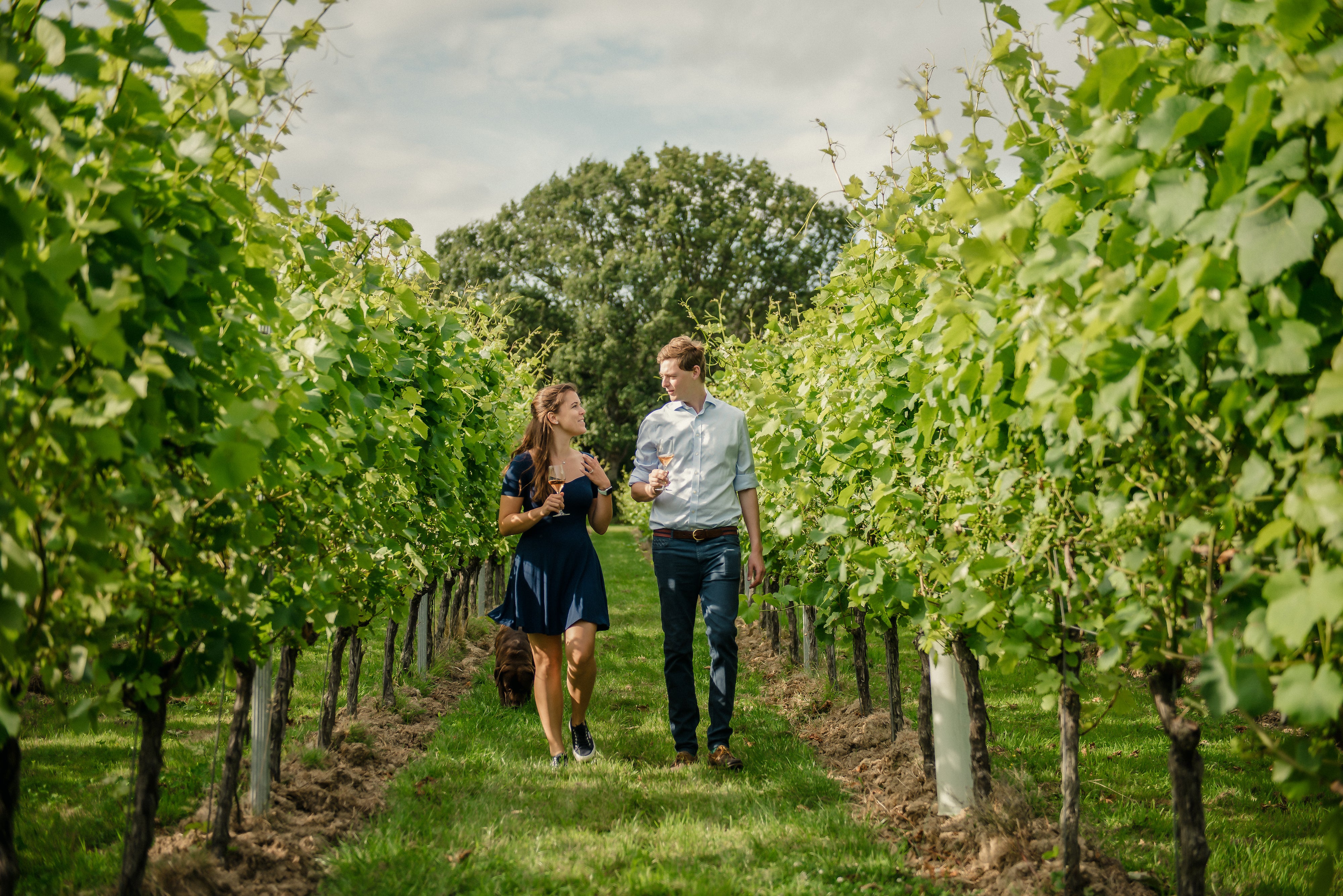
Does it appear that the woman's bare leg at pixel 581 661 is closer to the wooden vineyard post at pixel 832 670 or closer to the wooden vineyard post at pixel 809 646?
the wooden vineyard post at pixel 832 670

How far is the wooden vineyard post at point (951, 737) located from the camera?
332 centimetres

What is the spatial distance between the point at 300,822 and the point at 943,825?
8.19 feet

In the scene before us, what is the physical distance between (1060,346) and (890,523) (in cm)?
170

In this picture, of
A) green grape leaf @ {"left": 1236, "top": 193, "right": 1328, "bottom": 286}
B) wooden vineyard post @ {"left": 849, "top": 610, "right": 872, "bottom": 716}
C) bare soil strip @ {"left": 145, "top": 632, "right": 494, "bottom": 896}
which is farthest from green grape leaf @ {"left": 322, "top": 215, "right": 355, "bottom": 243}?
wooden vineyard post @ {"left": 849, "top": 610, "right": 872, "bottom": 716}

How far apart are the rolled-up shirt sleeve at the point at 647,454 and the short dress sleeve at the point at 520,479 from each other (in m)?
0.53

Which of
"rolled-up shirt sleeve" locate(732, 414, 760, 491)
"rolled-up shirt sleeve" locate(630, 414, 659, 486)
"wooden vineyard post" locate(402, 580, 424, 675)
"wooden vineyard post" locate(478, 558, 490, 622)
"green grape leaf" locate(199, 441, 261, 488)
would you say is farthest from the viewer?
"wooden vineyard post" locate(478, 558, 490, 622)

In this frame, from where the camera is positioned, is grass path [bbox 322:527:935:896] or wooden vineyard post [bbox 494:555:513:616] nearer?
grass path [bbox 322:527:935:896]

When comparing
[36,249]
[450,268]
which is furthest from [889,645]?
[450,268]

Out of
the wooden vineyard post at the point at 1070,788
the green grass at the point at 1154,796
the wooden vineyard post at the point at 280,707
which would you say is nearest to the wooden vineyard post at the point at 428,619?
the wooden vineyard post at the point at 280,707

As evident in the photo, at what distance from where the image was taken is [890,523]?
3.22 metres

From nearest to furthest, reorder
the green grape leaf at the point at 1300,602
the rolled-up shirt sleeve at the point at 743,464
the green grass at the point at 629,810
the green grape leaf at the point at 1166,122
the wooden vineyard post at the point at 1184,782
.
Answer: the green grape leaf at the point at 1300,602 < the green grape leaf at the point at 1166,122 < the wooden vineyard post at the point at 1184,782 < the green grass at the point at 629,810 < the rolled-up shirt sleeve at the point at 743,464

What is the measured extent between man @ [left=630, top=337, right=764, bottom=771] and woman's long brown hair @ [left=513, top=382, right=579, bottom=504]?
0.44m

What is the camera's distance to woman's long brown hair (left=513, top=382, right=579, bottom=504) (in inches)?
167

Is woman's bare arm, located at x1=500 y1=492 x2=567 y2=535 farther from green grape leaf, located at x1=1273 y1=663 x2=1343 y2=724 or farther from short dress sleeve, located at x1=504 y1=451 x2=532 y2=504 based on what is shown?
green grape leaf, located at x1=1273 y1=663 x2=1343 y2=724
